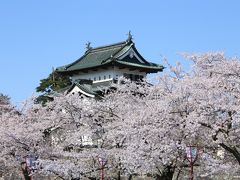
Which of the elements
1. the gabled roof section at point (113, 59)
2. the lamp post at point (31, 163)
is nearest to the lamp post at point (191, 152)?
the lamp post at point (31, 163)

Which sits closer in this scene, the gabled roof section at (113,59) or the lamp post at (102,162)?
the lamp post at (102,162)

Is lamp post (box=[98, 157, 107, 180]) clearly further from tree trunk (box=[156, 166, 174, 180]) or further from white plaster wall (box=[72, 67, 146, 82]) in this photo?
white plaster wall (box=[72, 67, 146, 82])

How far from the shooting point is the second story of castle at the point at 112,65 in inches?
1406

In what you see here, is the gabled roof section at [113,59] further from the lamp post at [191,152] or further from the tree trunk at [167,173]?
the lamp post at [191,152]

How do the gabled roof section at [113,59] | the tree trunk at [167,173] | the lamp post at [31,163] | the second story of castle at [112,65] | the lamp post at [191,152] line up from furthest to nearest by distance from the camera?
the second story of castle at [112,65] → the gabled roof section at [113,59] → the lamp post at [31,163] → the tree trunk at [167,173] → the lamp post at [191,152]

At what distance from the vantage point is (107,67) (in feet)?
118

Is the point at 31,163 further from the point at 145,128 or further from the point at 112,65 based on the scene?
the point at 112,65

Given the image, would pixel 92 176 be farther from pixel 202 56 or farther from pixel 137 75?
pixel 137 75

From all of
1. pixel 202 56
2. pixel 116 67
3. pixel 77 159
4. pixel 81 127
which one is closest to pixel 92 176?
pixel 77 159

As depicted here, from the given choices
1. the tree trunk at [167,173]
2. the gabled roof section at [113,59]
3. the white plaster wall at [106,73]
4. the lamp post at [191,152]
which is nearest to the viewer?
the lamp post at [191,152]

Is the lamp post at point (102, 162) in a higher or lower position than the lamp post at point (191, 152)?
lower

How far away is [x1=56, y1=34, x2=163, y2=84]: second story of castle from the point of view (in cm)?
3571

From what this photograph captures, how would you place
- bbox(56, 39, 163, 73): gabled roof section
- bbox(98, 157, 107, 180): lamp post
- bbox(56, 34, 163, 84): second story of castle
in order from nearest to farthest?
bbox(98, 157, 107, 180): lamp post → bbox(56, 39, 163, 73): gabled roof section → bbox(56, 34, 163, 84): second story of castle

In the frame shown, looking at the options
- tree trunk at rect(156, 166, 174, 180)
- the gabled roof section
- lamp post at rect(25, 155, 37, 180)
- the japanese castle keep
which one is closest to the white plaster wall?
the japanese castle keep
